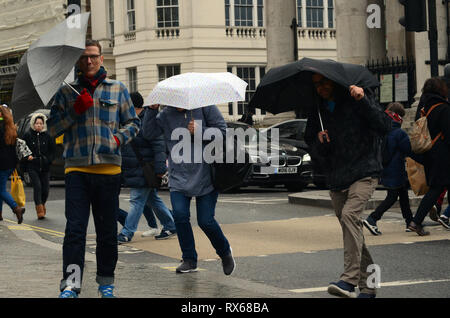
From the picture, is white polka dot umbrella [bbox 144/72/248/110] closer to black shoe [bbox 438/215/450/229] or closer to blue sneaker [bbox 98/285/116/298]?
blue sneaker [bbox 98/285/116/298]

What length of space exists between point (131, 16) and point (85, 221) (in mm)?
40273

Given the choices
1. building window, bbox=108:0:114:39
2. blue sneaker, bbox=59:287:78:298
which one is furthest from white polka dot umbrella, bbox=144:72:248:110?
building window, bbox=108:0:114:39

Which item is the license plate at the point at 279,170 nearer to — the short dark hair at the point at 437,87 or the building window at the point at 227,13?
the short dark hair at the point at 437,87

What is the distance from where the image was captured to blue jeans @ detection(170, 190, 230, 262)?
913 centimetres

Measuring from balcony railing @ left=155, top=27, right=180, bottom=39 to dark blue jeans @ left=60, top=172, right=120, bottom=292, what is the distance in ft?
127

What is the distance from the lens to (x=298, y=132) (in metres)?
23.9

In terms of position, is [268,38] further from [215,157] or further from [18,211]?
[215,157]

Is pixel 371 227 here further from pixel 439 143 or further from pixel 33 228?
pixel 33 228

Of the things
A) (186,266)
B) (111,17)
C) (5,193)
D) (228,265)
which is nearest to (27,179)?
(5,193)

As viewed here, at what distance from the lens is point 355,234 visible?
7.79 meters

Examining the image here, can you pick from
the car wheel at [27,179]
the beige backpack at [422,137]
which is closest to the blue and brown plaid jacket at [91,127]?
the beige backpack at [422,137]
